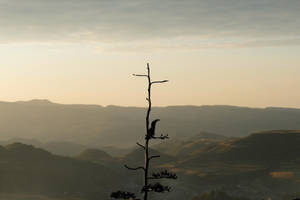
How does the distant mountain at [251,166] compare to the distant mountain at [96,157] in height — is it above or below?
above

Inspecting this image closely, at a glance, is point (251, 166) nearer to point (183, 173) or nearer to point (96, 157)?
point (183, 173)

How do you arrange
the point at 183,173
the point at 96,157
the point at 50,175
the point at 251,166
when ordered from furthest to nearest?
the point at 96,157 < the point at 251,166 < the point at 183,173 < the point at 50,175

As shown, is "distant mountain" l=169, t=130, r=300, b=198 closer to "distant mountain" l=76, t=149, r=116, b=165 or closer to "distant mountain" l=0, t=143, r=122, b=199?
"distant mountain" l=0, t=143, r=122, b=199

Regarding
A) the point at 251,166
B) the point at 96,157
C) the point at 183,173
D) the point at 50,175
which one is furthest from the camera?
the point at 96,157

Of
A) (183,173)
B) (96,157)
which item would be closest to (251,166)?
(183,173)

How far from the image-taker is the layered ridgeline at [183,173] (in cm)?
11138

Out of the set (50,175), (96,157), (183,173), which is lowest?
(96,157)

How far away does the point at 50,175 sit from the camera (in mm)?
122688

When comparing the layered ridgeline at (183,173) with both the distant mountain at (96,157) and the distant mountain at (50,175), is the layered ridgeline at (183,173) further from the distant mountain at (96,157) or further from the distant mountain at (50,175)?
the distant mountain at (96,157)

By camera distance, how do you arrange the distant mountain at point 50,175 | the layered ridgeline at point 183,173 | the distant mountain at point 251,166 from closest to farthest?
the layered ridgeline at point 183,173, the distant mountain at point 50,175, the distant mountain at point 251,166

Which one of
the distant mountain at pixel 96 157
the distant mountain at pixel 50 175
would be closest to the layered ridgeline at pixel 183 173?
the distant mountain at pixel 50 175

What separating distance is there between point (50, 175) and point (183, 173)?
3637 cm

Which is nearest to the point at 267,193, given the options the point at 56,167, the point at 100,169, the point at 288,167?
the point at 288,167

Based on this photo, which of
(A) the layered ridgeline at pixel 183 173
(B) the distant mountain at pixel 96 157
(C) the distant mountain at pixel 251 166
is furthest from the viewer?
(B) the distant mountain at pixel 96 157
